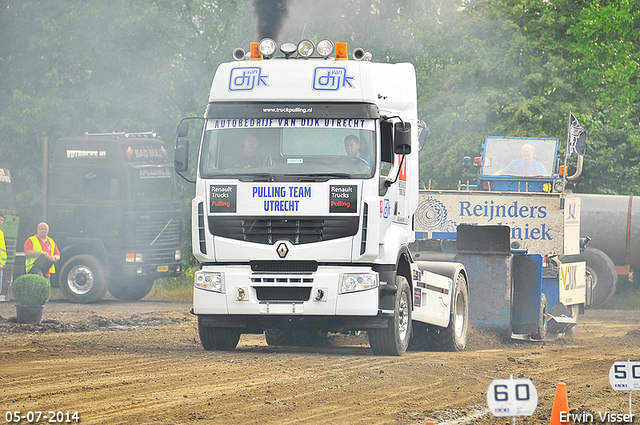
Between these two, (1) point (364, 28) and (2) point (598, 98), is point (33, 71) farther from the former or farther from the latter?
(2) point (598, 98)

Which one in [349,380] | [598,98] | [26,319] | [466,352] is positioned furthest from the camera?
[598,98]

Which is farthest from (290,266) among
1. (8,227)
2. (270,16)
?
(8,227)

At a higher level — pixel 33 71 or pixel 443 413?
pixel 33 71

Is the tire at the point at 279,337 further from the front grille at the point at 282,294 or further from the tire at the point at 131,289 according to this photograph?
the tire at the point at 131,289

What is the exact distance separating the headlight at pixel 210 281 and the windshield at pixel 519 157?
8.67 m

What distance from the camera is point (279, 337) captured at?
1432 centimetres

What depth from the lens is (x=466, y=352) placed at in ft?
45.3

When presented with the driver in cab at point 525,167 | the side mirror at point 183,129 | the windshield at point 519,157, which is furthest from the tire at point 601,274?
the side mirror at point 183,129

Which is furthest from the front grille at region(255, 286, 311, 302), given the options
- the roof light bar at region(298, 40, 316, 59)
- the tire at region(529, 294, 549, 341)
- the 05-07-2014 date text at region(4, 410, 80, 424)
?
the tire at region(529, 294, 549, 341)

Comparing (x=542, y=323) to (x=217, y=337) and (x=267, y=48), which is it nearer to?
(x=217, y=337)

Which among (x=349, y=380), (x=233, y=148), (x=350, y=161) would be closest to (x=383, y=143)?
(x=350, y=161)

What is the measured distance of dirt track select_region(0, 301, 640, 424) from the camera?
793 centimetres

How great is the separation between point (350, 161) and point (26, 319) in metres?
7.64

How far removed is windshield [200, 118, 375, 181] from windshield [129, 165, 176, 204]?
470 inches
